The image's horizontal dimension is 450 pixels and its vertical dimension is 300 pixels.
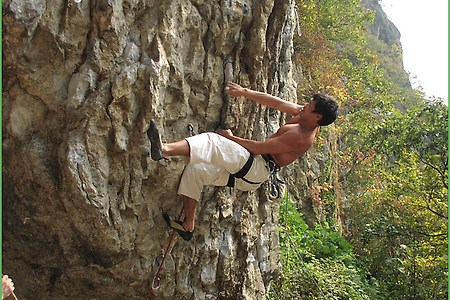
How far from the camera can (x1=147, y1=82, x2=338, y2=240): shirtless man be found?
13.8 feet

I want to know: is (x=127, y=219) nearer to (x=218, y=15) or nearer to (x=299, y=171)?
(x=218, y=15)

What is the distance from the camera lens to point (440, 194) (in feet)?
32.8

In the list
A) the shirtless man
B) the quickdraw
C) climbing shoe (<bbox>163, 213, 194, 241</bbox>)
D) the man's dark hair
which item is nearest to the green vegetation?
Answer: the quickdraw

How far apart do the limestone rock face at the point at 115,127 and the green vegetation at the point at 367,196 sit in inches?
154

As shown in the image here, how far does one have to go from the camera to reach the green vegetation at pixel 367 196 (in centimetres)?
884

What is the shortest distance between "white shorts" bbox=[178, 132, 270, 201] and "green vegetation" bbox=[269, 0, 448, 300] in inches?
164

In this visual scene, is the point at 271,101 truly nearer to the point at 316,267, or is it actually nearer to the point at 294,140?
the point at 294,140

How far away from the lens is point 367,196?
13.7 meters

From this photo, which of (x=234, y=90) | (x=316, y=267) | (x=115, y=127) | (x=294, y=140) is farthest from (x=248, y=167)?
(x=316, y=267)

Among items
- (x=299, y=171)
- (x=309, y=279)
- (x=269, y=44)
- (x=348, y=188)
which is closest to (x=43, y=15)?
(x=269, y=44)

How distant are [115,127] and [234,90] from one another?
4.56ft

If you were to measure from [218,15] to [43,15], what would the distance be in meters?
1.75

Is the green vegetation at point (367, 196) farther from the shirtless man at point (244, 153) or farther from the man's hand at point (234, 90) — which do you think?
the man's hand at point (234, 90)

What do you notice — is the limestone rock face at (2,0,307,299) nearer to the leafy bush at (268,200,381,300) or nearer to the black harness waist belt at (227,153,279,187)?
the black harness waist belt at (227,153,279,187)
